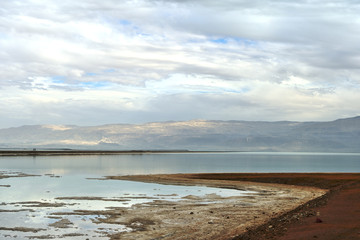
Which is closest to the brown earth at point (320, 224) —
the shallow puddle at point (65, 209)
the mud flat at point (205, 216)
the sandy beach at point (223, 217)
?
the sandy beach at point (223, 217)

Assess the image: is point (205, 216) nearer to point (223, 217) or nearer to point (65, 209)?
point (223, 217)

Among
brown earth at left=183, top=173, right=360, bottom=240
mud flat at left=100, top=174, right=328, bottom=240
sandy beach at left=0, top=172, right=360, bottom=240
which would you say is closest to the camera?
brown earth at left=183, top=173, right=360, bottom=240

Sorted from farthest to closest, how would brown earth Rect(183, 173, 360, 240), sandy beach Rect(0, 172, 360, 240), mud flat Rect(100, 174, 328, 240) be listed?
mud flat Rect(100, 174, 328, 240) < sandy beach Rect(0, 172, 360, 240) < brown earth Rect(183, 173, 360, 240)

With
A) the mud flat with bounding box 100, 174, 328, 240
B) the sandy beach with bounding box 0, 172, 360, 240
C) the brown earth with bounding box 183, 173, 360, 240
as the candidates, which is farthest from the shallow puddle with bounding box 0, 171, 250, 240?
the brown earth with bounding box 183, 173, 360, 240

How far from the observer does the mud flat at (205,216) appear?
2547cm

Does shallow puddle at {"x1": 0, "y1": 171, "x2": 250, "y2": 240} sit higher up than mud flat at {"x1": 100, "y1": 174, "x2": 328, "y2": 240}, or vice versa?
shallow puddle at {"x1": 0, "y1": 171, "x2": 250, "y2": 240}

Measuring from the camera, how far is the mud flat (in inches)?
1003

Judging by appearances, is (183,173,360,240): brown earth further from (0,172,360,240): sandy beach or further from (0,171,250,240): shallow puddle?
(0,171,250,240): shallow puddle

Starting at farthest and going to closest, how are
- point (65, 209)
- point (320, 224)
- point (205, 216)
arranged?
point (65, 209) < point (205, 216) < point (320, 224)

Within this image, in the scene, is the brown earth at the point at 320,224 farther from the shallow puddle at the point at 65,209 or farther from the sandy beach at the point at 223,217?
the shallow puddle at the point at 65,209

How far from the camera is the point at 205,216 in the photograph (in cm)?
3164

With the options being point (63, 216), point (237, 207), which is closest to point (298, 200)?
point (237, 207)

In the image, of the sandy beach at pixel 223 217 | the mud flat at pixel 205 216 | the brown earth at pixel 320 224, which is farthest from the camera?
the mud flat at pixel 205 216

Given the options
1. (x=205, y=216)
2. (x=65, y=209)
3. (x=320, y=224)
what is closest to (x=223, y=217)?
(x=205, y=216)
